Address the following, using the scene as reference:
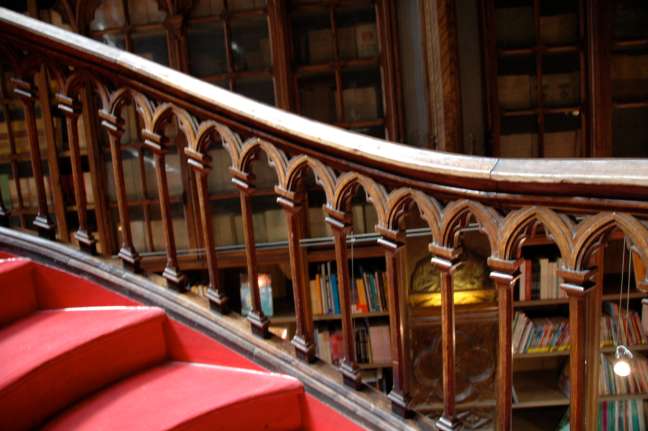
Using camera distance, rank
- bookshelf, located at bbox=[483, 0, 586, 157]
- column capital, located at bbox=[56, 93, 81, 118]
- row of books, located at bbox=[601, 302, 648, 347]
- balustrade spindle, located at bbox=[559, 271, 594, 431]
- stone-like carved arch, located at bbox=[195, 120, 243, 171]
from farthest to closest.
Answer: row of books, located at bbox=[601, 302, 648, 347] < bookshelf, located at bbox=[483, 0, 586, 157] < column capital, located at bbox=[56, 93, 81, 118] < stone-like carved arch, located at bbox=[195, 120, 243, 171] < balustrade spindle, located at bbox=[559, 271, 594, 431]

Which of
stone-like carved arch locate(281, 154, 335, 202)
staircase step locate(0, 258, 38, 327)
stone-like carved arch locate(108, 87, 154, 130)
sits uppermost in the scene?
stone-like carved arch locate(108, 87, 154, 130)

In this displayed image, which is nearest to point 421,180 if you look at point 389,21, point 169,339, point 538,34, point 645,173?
point 645,173

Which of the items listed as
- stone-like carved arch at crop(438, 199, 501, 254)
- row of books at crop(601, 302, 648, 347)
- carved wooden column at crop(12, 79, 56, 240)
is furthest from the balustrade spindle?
row of books at crop(601, 302, 648, 347)

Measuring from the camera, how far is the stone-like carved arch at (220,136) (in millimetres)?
1341

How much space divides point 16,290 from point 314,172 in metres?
0.80

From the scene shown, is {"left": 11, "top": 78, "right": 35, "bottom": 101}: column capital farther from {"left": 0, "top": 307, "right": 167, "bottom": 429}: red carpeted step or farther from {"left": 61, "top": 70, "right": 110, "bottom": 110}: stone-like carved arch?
{"left": 0, "top": 307, "right": 167, "bottom": 429}: red carpeted step

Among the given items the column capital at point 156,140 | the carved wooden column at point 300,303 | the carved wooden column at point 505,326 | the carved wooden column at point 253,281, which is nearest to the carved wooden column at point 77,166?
the column capital at point 156,140

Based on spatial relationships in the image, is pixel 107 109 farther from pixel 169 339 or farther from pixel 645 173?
pixel 645 173

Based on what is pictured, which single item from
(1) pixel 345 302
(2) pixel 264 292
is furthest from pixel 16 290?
(2) pixel 264 292

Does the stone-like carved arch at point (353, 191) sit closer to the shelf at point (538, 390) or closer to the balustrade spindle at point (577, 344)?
the balustrade spindle at point (577, 344)

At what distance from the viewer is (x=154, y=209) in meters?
3.73

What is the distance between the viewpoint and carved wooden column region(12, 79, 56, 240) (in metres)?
1.64

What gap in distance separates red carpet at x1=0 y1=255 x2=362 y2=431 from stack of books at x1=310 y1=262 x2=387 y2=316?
220 cm

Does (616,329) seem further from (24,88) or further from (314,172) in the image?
(24,88)
